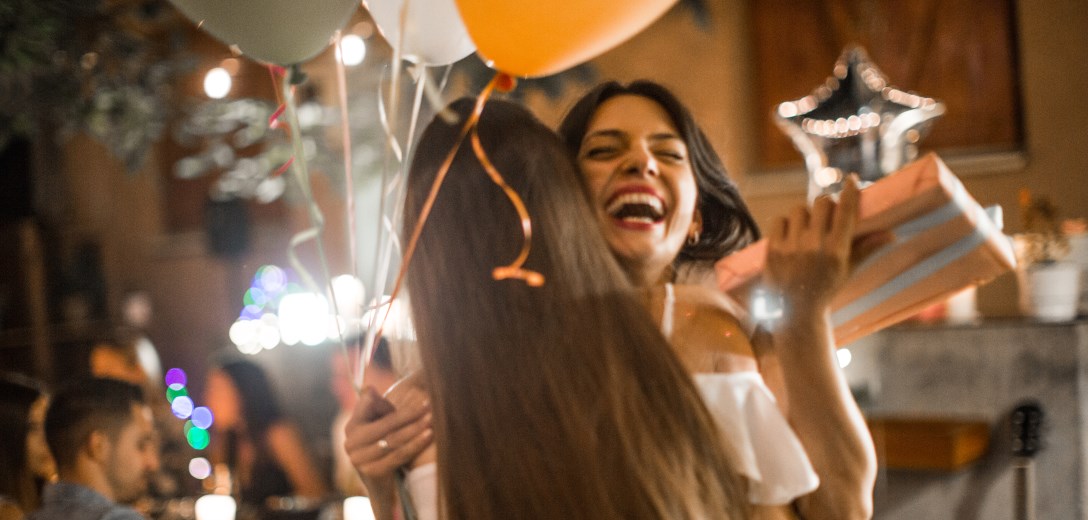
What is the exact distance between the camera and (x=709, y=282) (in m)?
1.23

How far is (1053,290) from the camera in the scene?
3033 millimetres

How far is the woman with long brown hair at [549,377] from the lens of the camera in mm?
974

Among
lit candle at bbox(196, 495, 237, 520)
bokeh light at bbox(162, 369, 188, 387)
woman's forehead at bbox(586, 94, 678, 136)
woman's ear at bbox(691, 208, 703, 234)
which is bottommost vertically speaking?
lit candle at bbox(196, 495, 237, 520)

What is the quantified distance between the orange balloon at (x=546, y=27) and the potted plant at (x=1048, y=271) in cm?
254

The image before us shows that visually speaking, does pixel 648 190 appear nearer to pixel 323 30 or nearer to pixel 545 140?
pixel 545 140

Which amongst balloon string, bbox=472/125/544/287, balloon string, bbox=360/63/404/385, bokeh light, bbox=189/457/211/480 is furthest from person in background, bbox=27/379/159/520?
bokeh light, bbox=189/457/211/480

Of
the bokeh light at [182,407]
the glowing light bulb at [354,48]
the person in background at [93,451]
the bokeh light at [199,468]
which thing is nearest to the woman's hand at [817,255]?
the person in background at [93,451]

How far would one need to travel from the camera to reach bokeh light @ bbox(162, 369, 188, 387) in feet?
22.4

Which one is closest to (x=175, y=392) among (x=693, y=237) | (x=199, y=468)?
(x=199, y=468)

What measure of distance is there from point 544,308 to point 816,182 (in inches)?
127

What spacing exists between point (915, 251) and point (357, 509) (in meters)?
2.57

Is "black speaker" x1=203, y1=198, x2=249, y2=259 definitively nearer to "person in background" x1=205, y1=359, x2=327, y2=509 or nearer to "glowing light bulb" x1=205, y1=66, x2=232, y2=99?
"glowing light bulb" x1=205, y1=66, x2=232, y2=99

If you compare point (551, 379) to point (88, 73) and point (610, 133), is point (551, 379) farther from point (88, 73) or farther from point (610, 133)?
point (88, 73)

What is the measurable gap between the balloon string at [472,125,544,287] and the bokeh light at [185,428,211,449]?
4.72 m
